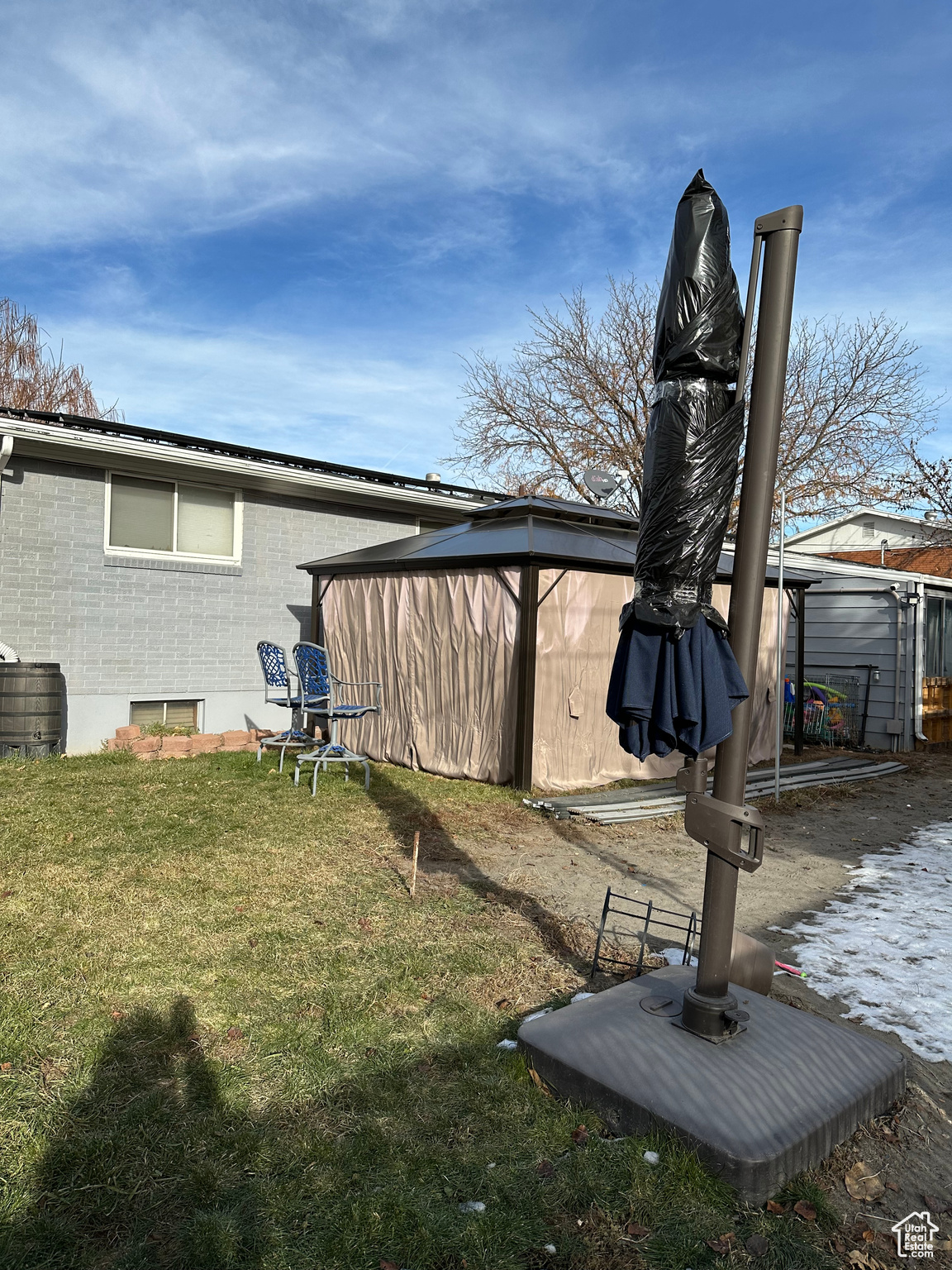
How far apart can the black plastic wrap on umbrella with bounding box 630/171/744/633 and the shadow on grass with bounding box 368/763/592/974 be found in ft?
6.54

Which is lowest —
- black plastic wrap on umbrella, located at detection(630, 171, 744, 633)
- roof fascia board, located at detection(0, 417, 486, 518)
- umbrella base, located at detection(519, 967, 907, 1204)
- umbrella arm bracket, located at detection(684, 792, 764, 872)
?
umbrella base, located at detection(519, 967, 907, 1204)

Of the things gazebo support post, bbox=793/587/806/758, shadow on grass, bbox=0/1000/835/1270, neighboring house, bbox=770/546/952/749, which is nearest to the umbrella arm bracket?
shadow on grass, bbox=0/1000/835/1270

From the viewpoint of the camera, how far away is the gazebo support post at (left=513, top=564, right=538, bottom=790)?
7.71m

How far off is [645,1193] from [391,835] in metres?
3.96

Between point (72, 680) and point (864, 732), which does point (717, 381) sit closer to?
point (72, 680)

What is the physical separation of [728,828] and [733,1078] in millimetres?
714

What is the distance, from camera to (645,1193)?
209 cm

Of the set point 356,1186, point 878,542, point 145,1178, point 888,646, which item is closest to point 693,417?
point 356,1186

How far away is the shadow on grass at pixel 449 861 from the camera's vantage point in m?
3.98

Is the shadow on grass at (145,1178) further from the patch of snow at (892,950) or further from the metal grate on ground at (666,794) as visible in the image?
the metal grate on ground at (666,794)

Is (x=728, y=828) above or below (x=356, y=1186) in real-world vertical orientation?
above

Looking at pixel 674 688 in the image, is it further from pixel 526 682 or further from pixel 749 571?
pixel 526 682

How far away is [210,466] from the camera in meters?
9.44

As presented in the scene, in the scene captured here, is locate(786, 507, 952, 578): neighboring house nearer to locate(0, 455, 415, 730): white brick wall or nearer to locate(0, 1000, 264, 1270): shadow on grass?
locate(0, 455, 415, 730): white brick wall
